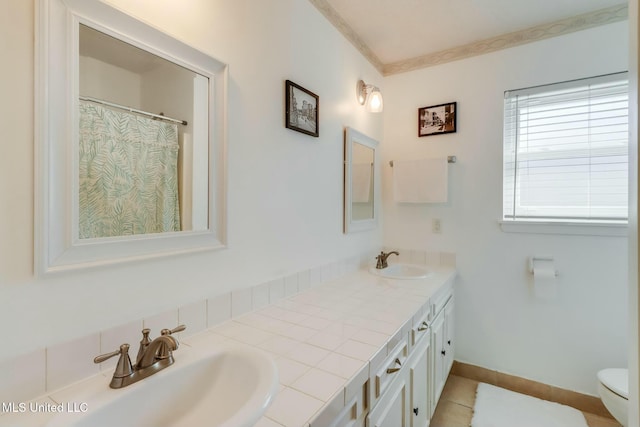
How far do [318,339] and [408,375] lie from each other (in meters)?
0.54

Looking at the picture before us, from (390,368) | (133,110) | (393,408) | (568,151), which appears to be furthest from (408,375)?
(568,151)

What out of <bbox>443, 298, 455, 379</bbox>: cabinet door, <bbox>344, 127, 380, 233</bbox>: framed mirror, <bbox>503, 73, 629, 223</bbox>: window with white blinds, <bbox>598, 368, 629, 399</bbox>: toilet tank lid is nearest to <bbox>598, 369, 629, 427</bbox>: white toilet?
<bbox>598, 368, 629, 399</bbox>: toilet tank lid

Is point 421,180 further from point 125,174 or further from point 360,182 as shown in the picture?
point 125,174

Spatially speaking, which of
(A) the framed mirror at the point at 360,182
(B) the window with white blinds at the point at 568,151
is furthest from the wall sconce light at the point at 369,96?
(B) the window with white blinds at the point at 568,151

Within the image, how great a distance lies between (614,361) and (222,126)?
102 inches

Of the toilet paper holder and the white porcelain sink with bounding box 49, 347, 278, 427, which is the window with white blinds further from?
the white porcelain sink with bounding box 49, 347, 278, 427

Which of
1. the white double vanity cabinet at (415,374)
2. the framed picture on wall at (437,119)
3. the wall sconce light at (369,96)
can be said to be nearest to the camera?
the white double vanity cabinet at (415,374)

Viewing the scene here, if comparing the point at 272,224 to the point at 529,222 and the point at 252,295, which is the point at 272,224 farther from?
the point at 529,222

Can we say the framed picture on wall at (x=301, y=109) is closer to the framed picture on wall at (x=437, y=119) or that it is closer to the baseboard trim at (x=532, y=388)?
the framed picture on wall at (x=437, y=119)

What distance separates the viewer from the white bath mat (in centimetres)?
175

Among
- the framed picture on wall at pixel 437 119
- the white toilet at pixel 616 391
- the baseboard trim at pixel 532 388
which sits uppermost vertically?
the framed picture on wall at pixel 437 119

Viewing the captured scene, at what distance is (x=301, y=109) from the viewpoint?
1542 mm

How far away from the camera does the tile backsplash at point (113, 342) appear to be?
68cm

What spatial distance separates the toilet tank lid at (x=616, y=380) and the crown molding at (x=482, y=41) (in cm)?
206
